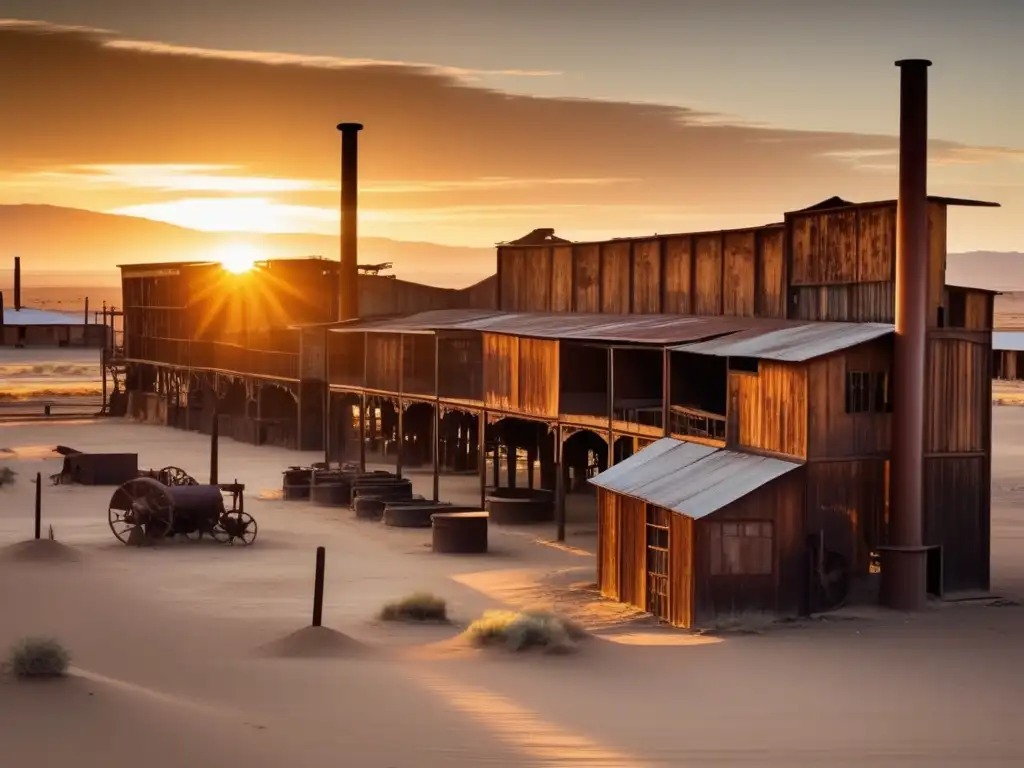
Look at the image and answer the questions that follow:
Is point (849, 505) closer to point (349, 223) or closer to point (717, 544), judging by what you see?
point (717, 544)

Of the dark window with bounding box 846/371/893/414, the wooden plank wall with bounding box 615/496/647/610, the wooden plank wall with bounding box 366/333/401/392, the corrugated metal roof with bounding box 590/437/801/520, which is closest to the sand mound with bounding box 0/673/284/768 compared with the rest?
the corrugated metal roof with bounding box 590/437/801/520

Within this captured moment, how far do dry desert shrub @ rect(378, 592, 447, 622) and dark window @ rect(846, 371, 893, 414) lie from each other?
841 cm

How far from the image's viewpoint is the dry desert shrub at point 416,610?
2816 cm

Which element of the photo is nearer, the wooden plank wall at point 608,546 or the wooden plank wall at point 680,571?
the wooden plank wall at point 680,571

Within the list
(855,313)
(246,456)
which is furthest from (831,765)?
(246,456)

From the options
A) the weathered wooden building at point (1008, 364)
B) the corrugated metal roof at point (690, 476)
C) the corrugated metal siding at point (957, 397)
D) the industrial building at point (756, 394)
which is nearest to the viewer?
the corrugated metal roof at point (690, 476)

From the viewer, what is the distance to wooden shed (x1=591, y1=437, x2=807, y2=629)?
2773cm

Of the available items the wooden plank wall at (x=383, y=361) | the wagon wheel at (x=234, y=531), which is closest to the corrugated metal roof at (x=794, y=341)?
the wagon wheel at (x=234, y=531)

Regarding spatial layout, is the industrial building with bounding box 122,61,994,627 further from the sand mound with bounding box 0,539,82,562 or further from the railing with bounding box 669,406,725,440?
the sand mound with bounding box 0,539,82,562

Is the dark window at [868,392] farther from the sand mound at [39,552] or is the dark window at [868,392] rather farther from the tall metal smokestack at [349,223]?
the tall metal smokestack at [349,223]

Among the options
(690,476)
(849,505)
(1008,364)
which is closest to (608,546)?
(690,476)

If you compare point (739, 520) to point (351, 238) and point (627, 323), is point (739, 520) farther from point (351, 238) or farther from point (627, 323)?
point (351, 238)

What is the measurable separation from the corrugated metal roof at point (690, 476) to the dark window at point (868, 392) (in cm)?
186

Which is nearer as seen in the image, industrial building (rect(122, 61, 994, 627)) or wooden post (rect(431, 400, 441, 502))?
industrial building (rect(122, 61, 994, 627))
